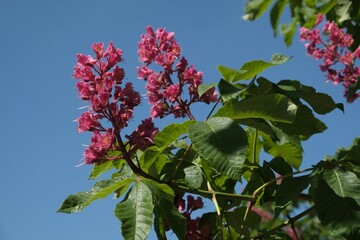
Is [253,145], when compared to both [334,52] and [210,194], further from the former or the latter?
[334,52]

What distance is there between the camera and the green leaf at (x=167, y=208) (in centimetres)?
135

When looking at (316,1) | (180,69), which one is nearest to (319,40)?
(316,1)

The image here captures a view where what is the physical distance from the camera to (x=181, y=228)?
1.35m

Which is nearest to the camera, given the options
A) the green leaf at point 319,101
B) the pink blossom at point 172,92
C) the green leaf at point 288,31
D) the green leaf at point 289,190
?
the green leaf at point 289,190

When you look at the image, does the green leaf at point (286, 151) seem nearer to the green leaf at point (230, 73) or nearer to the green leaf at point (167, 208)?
the green leaf at point (230, 73)

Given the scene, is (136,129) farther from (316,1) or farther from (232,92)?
(316,1)

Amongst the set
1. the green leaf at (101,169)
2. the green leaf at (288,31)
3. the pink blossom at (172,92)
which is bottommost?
the green leaf at (101,169)

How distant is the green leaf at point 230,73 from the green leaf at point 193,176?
0.31 metres

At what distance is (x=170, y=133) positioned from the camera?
1447 millimetres

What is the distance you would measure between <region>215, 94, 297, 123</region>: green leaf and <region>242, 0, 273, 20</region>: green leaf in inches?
29.8

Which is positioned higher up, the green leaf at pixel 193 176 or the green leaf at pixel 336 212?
the green leaf at pixel 193 176

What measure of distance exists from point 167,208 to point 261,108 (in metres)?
0.40

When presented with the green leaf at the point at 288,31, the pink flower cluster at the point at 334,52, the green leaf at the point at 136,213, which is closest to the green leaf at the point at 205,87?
the green leaf at the point at 136,213

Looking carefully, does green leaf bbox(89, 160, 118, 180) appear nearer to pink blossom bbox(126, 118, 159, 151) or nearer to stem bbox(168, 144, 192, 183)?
pink blossom bbox(126, 118, 159, 151)
